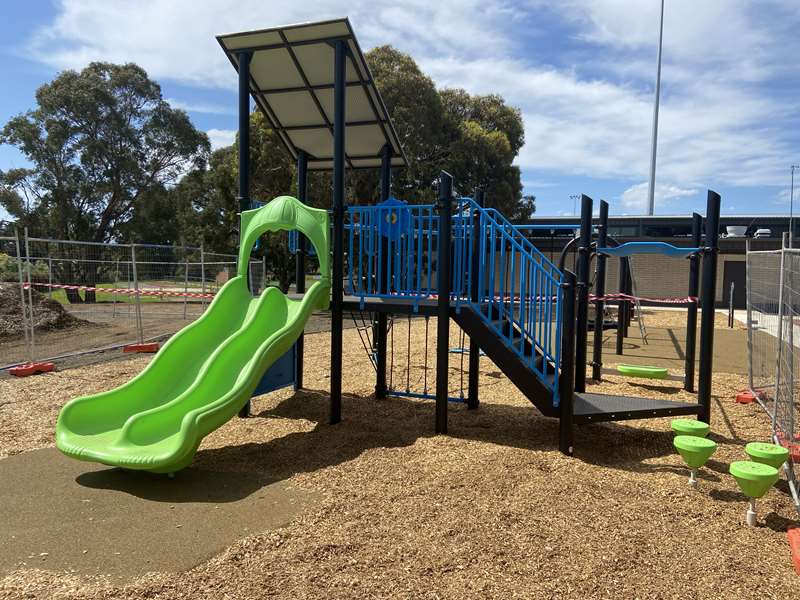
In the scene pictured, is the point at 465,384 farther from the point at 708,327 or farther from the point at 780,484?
the point at 780,484

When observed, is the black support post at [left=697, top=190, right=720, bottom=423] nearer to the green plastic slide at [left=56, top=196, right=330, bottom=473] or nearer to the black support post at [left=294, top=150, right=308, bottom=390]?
the green plastic slide at [left=56, top=196, right=330, bottom=473]

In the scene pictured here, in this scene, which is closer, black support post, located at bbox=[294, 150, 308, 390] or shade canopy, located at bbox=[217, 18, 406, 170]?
shade canopy, located at bbox=[217, 18, 406, 170]

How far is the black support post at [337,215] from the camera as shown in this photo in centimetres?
596

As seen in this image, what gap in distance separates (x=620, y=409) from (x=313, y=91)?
5.19 metres

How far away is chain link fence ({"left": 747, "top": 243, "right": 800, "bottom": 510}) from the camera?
15.2 feet

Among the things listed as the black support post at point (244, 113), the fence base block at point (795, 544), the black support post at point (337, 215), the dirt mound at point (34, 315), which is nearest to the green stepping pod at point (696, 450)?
the fence base block at point (795, 544)

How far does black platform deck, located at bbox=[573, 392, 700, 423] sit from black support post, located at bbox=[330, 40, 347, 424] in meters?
2.53

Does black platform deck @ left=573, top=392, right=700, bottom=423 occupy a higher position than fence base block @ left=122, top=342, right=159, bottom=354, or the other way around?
black platform deck @ left=573, top=392, right=700, bottom=423

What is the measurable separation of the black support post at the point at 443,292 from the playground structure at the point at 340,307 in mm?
12

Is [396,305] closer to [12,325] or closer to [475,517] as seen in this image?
[475,517]

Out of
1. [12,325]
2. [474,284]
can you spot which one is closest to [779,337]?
[474,284]

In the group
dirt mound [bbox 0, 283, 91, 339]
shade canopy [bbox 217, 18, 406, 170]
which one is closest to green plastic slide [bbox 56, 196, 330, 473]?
shade canopy [bbox 217, 18, 406, 170]

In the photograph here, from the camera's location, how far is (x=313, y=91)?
7.14 m

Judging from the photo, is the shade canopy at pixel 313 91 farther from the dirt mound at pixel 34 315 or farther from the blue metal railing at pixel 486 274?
the dirt mound at pixel 34 315
